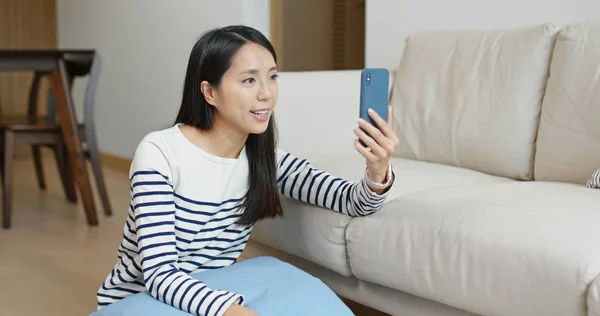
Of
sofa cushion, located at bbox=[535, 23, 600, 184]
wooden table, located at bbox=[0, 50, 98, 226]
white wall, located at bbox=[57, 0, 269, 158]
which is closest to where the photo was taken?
sofa cushion, located at bbox=[535, 23, 600, 184]

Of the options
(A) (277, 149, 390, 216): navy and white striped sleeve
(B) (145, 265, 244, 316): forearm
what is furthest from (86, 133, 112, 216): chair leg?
(B) (145, 265, 244, 316): forearm

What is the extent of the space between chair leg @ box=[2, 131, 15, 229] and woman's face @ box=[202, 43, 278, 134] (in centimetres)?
206

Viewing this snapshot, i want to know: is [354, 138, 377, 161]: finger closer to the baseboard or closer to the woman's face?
the woman's face

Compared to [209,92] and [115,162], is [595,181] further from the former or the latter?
[115,162]

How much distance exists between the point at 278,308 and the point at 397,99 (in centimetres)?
116

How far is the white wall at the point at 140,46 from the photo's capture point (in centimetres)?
396

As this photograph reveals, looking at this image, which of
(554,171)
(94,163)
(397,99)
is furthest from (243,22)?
(554,171)

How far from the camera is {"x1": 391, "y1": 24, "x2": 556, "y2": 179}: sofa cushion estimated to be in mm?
1973

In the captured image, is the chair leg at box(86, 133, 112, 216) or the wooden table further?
the chair leg at box(86, 133, 112, 216)

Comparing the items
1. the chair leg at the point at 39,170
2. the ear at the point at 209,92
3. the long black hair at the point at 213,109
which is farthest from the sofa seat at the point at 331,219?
the chair leg at the point at 39,170

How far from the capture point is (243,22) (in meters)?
3.72

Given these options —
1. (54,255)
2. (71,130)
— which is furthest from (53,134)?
(54,255)

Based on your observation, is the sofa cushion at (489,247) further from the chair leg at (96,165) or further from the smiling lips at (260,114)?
the chair leg at (96,165)

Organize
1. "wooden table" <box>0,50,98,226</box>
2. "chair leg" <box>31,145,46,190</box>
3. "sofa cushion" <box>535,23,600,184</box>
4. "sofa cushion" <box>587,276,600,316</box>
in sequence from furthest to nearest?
"chair leg" <box>31,145,46,190</box>, "wooden table" <box>0,50,98,226</box>, "sofa cushion" <box>535,23,600,184</box>, "sofa cushion" <box>587,276,600,316</box>
